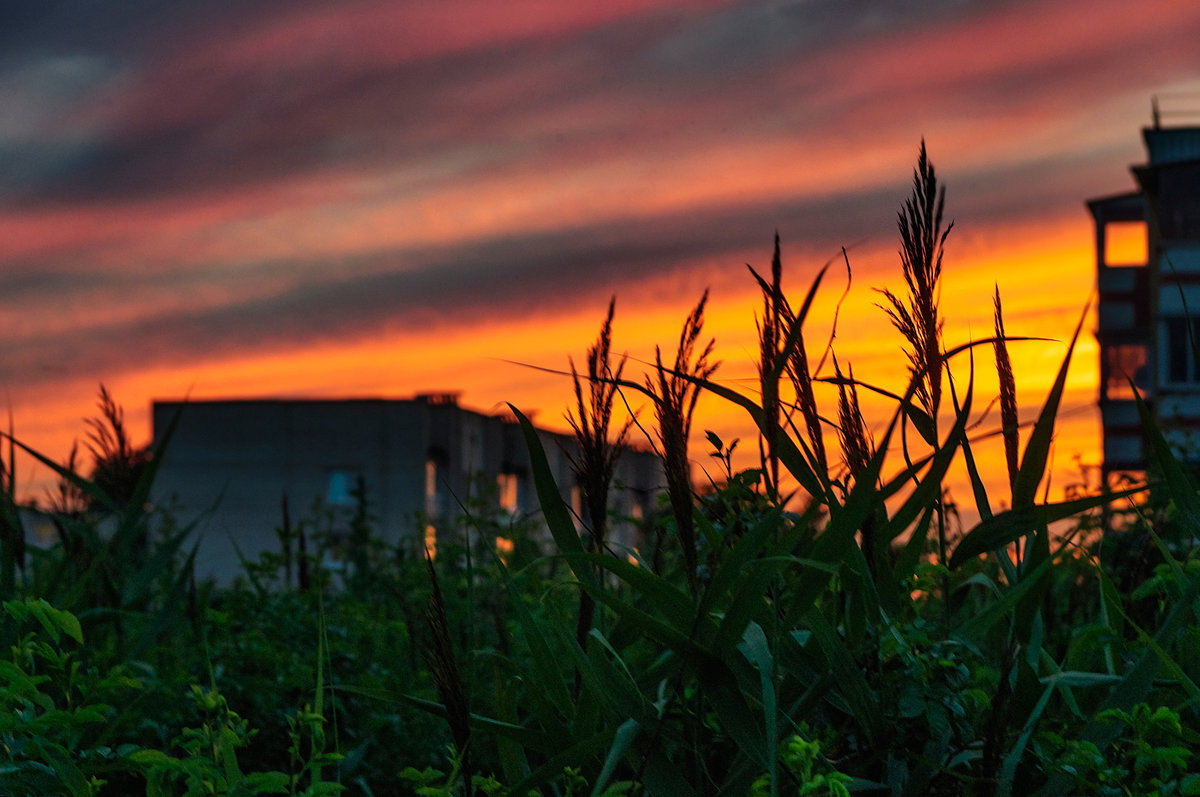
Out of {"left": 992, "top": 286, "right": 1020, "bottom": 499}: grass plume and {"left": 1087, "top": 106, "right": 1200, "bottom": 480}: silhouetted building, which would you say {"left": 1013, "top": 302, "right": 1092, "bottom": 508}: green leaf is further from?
{"left": 1087, "top": 106, "right": 1200, "bottom": 480}: silhouetted building

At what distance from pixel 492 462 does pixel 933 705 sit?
56.5 meters

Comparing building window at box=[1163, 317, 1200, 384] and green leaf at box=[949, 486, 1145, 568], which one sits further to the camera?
building window at box=[1163, 317, 1200, 384]

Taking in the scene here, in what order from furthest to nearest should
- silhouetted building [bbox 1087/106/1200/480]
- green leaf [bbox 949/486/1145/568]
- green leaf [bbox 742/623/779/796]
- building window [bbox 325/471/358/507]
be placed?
1. building window [bbox 325/471/358/507]
2. silhouetted building [bbox 1087/106/1200/480]
3. green leaf [bbox 949/486/1145/568]
4. green leaf [bbox 742/623/779/796]

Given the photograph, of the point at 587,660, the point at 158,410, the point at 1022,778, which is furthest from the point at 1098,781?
the point at 158,410

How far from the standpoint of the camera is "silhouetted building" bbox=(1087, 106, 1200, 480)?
32.1 metres

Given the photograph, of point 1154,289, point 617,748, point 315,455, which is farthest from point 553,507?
point 315,455

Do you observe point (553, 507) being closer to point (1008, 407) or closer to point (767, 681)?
point (767, 681)

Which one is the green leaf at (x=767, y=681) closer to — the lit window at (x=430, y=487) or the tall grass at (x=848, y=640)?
the tall grass at (x=848, y=640)

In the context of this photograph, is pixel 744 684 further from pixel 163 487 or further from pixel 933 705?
pixel 163 487

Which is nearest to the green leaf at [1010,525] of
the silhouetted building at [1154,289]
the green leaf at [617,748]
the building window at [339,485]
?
the green leaf at [617,748]

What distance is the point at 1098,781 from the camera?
1.87 meters

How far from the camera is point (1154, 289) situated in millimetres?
33125

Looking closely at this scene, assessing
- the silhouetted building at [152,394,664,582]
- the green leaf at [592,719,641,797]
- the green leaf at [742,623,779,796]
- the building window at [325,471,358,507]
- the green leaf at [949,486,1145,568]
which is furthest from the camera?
the building window at [325,471,358,507]

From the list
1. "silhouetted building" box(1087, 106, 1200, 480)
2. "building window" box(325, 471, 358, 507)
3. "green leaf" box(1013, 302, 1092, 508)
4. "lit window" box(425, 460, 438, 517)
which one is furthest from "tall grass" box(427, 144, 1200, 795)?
"building window" box(325, 471, 358, 507)
